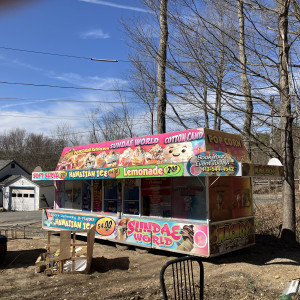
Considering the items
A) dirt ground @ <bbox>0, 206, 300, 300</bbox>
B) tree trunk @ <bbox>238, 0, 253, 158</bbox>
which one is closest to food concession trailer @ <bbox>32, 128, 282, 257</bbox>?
dirt ground @ <bbox>0, 206, 300, 300</bbox>

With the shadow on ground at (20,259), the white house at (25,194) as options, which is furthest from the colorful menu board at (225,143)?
the white house at (25,194)

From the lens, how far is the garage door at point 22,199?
34250 millimetres

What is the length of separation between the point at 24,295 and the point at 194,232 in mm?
4336

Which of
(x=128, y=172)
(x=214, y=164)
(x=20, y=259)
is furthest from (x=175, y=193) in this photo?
(x=20, y=259)

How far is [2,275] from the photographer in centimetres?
738

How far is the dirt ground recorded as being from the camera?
236 inches

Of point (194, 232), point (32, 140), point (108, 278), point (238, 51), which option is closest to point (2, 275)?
point (108, 278)

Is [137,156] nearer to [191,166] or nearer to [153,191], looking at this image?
[153,191]

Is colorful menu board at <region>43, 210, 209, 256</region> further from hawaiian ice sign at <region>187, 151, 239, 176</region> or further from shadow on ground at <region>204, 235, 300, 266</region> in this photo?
hawaiian ice sign at <region>187, 151, 239, 176</region>

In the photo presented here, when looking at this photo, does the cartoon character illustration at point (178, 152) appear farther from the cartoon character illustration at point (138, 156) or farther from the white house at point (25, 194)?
the white house at point (25, 194)

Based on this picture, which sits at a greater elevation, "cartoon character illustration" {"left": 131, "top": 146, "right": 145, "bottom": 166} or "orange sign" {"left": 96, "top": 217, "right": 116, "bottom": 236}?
"cartoon character illustration" {"left": 131, "top": 146, "right": 145, "bottom": 166}

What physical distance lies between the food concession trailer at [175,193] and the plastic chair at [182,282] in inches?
50.2

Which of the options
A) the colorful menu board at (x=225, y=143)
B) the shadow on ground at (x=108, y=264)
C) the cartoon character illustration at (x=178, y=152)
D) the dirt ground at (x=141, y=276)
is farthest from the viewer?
the cartoon character illustration at (x=178, y=152)

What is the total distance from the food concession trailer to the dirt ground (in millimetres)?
527
